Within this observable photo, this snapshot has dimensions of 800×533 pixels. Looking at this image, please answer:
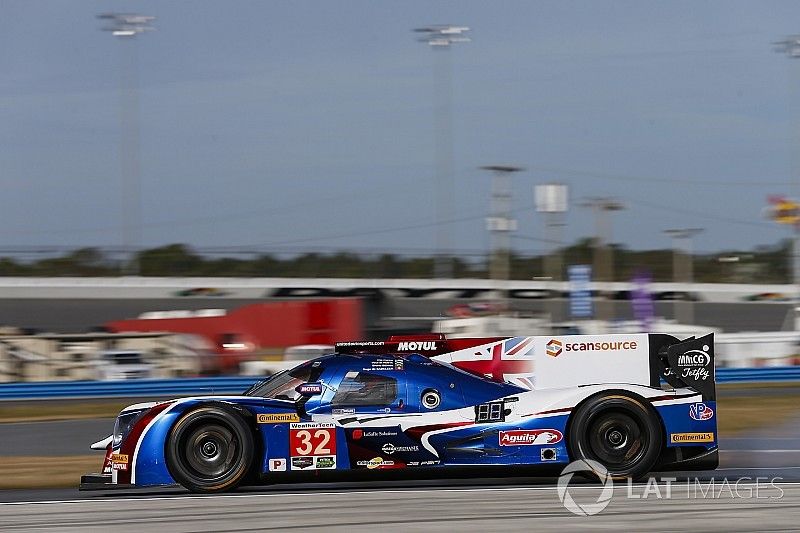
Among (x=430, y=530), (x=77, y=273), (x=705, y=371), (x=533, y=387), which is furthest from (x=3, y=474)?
(x=77, y=273)

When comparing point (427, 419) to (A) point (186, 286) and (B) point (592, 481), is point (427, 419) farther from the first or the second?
(A) point (186, 286)

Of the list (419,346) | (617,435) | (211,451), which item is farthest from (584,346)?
(211,451)

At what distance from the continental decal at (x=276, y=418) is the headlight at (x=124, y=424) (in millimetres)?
916

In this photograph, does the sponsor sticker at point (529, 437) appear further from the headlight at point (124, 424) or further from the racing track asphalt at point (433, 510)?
the headlight at point (124, 424)

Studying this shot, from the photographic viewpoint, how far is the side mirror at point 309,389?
28.0ft

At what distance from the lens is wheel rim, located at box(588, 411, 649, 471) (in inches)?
333

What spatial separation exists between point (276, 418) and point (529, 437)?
1975 millimetres

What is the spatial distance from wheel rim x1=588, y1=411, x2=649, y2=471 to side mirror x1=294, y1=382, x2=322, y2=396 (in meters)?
2.17

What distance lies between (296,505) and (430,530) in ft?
4.89

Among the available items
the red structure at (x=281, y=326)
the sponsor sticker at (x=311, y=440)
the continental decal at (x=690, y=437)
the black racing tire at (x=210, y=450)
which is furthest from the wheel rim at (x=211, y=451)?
the red structure at (x=281, y=326)

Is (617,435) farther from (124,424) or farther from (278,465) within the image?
(124,424)

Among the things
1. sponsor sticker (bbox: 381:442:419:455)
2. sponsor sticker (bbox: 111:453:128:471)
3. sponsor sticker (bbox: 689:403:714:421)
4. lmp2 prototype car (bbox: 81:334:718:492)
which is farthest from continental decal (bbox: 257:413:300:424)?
sponsor sticker (bbox: 689:403:714:421)

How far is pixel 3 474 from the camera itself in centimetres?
1077

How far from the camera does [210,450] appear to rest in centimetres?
830
